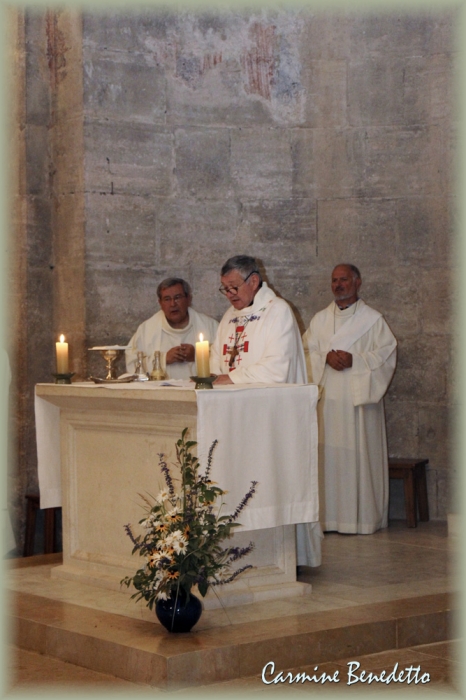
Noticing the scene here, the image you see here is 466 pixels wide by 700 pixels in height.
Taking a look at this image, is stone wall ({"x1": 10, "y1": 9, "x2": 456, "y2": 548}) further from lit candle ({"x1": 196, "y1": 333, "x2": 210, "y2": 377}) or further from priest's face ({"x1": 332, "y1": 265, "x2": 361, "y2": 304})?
lit candle ({"x1": 196, "y1": 333, "x2": 210, "y2": 377})

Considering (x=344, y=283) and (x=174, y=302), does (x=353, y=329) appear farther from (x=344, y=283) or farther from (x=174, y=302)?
(x=174, y=302)

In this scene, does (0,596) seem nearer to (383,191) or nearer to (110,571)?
(110,571)

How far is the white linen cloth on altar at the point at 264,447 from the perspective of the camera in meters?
5.38

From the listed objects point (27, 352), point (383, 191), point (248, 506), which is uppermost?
point (383, 191)

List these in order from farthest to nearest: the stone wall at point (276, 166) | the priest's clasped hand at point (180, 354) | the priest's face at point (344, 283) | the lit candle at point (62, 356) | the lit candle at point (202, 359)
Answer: the stone wall at point (276, 166), the priest's face at point (344, 283), the priest's clasped hand at point (180, 354), the lit candle at point (62, 356), the lit candle at point (202, 359)

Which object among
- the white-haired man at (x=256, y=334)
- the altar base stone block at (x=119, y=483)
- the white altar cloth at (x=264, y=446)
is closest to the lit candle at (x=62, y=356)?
the altar base stone block at (x=119, y=483)

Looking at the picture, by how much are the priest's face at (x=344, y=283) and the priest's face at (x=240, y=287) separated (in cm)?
231

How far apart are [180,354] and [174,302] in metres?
0.42

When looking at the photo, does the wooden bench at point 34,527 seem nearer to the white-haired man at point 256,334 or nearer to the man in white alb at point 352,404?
the man in white alb at point 352,404

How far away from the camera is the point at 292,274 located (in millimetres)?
9445

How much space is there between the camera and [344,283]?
8641 mm

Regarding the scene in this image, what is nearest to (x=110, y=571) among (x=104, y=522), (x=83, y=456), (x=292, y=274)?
(x=104, y=522)

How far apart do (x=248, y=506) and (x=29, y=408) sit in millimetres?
3889

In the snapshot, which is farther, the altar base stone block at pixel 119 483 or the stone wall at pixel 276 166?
the stone wall at pixel 276 166
